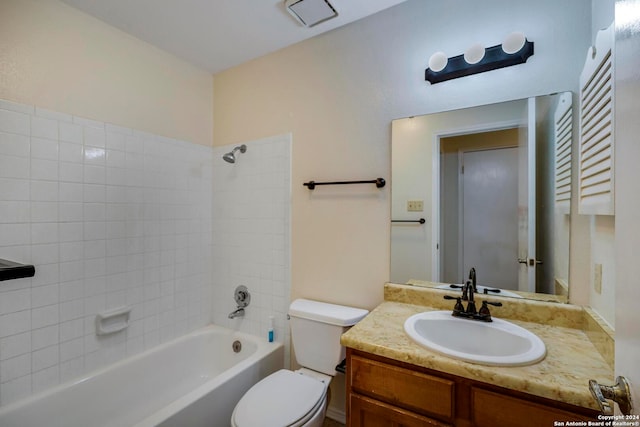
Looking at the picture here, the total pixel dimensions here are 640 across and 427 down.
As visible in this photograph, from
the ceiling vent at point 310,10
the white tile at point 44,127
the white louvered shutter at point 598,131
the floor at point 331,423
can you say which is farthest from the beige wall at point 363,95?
the white tile at point 44,127

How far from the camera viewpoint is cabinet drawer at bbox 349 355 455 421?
97 cm

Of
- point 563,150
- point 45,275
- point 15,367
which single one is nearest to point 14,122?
point 45,275

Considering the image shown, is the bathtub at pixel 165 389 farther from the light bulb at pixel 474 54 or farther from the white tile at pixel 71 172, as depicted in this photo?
the light bulb at pixel 474 54

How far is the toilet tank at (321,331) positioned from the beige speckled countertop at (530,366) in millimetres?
234

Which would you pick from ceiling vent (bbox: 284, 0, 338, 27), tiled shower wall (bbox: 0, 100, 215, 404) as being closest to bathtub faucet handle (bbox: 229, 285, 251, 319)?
tiled shower wall (bbox: 0, 100, 215, 404)

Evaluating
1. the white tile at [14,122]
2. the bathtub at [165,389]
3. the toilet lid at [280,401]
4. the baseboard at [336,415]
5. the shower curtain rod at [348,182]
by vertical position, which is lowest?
the baseboard at [336,415]

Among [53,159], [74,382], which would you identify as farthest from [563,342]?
[53,159]

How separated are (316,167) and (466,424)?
4.89 ft

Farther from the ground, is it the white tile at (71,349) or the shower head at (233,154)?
the shower head at (233,154)

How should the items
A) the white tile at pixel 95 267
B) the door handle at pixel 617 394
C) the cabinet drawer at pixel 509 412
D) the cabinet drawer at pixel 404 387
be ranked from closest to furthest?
the door handle at pixel 617 394 → the cabinet drawer at pixel 509 412 → the cabinet drawer at pixel 404 387 → the white tile at pixel 95 267

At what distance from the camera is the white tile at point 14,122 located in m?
1.37

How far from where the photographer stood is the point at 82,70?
1.64m

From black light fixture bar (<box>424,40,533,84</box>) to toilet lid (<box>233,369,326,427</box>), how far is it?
5.77 feet

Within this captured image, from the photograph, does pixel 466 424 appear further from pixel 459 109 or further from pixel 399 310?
pixel 459 109
